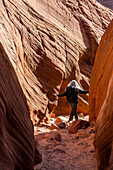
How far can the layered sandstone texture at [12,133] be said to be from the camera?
203 cm

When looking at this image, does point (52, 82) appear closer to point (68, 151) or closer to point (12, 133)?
point (68, 151)

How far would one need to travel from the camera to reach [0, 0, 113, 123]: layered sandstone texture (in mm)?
7520

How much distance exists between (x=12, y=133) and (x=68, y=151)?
2088 millimetres

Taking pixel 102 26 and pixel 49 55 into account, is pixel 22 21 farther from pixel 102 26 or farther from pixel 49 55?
pixel 102 26

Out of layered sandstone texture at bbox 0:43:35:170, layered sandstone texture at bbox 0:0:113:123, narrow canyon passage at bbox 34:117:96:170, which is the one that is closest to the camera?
layered sandstone texture at bbox 0:43:35:170

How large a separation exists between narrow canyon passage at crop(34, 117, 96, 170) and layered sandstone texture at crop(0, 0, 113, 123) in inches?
110

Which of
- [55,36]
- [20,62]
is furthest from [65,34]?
[20,62]

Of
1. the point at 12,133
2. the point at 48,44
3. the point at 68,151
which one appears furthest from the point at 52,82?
the point at 12,133

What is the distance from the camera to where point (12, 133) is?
8.03ft

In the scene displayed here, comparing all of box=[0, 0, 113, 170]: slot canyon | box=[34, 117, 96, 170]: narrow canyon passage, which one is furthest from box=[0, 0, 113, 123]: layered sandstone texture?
box=[34, 117, 96, 170]: narrow canyon passage

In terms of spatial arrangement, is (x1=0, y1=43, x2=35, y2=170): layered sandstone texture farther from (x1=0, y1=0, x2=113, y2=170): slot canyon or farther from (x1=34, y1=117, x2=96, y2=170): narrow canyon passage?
A: (x1=34, y1=117, x2=96, y2=170): narrow canyon passage

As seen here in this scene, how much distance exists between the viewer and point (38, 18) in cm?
1025

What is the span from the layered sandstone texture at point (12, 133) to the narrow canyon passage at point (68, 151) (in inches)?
26.8

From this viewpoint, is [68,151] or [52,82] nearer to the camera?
[68,151]
